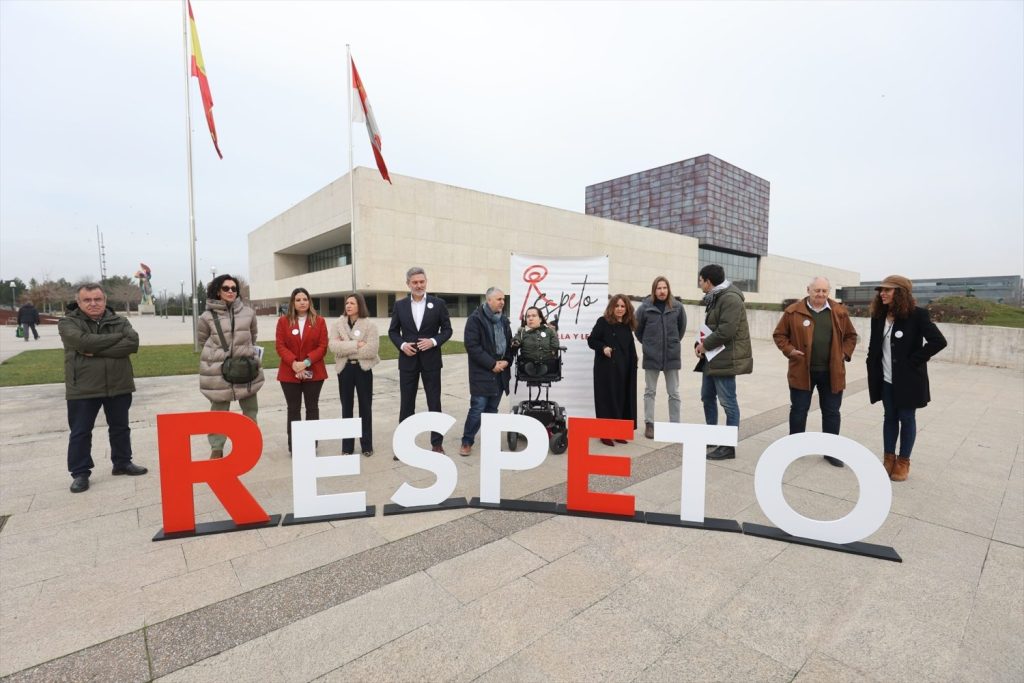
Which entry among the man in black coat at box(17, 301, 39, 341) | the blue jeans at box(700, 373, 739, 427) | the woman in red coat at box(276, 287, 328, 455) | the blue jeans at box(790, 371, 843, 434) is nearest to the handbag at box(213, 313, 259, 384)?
the woman in red coat at box(276, 287, 328, 455)

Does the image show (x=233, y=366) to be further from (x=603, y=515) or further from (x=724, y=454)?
(x=724, y=454)

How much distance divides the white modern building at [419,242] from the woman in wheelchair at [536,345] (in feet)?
56.3

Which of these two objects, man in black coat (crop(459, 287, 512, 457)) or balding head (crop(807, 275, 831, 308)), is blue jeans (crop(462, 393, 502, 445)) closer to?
man in black coat (crop(459, 287, 512, 457))

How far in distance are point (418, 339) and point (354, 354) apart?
67 centimetres

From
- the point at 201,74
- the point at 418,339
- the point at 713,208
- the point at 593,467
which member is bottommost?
the point at 593,467

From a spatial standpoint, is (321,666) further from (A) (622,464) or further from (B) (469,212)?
(B) (469,212)

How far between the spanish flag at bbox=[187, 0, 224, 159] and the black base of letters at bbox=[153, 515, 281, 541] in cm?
1442

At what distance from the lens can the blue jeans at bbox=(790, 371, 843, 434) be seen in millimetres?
4734

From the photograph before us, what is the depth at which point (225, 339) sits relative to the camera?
14.5ft

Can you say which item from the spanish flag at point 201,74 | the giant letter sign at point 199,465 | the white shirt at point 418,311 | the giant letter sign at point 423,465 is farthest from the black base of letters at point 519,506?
the spanish flag at point 201,74

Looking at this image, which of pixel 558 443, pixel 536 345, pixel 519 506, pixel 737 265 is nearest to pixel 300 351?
pixel 536 345

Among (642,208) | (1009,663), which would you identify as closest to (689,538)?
(1009,663)

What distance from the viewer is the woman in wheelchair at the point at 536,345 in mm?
5008

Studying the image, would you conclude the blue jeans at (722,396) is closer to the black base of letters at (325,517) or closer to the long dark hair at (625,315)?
the long dark hair at (625,315)
